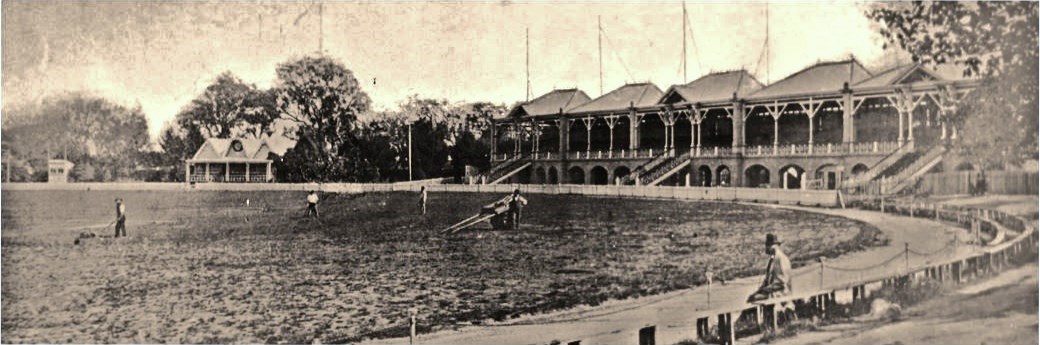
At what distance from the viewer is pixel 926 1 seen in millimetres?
5824

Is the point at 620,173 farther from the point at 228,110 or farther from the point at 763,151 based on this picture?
the point at 228,110

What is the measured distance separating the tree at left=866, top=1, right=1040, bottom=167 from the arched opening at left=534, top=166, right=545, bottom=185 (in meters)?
2.78

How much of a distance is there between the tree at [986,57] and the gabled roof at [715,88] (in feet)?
3.38

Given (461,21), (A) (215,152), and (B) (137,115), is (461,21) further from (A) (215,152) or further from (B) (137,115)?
(B) (137,115)

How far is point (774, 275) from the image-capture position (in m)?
5.79

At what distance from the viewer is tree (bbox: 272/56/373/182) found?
20.8 feet

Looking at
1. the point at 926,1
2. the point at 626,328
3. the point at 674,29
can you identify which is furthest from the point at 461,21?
the point at 926,1

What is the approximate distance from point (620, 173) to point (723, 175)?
833 mm

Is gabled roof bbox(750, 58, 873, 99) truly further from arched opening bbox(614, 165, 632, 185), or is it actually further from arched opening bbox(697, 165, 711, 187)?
arched opening bbox(614, 165, 632, 185)

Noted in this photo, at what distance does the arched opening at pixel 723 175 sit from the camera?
6.45 meters

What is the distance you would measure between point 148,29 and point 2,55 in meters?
1.21

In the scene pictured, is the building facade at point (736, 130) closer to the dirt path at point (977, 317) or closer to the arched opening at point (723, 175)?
the arched opening at point (723, 175)

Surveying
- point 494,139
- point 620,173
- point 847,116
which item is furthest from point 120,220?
point 847,116

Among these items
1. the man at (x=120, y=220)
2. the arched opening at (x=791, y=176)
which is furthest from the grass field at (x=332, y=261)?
the arched opening at (x=791, y=176)
